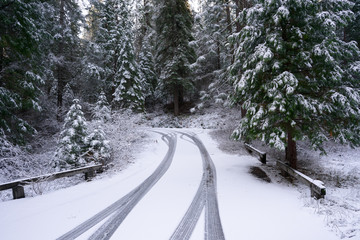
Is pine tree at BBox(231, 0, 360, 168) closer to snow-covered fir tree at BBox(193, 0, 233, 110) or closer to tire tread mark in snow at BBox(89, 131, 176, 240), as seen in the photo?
snow-covered fir tree at BBox(193, 0, 233, 110)

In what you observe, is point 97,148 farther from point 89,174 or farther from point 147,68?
point 147,68

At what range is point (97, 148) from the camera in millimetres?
9492

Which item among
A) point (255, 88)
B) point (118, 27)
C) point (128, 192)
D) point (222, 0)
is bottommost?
point (128, 192)

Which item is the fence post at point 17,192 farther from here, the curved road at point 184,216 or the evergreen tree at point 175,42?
the evergreen tree at point 175,42

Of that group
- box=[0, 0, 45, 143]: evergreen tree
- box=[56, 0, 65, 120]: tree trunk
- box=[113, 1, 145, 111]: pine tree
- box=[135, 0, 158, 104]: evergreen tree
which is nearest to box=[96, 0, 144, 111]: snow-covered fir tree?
box=[113, 1, 145, 111]: pine tree

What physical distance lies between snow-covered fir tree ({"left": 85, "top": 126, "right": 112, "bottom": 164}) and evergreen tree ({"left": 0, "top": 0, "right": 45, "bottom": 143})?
4.36m

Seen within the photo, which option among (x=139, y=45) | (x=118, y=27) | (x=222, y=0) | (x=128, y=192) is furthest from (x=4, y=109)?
(x=139, y=45)

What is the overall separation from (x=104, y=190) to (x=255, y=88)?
24.0ft

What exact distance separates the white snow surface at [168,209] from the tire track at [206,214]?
0.14m

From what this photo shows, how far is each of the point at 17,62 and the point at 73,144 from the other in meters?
6.60

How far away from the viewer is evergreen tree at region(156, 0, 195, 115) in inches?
886

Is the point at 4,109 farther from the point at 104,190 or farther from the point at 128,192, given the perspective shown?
the point at 128,192

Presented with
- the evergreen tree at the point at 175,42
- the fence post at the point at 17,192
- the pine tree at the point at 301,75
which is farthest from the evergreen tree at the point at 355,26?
the fence post at the point at 17,192

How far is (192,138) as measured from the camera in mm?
15375
